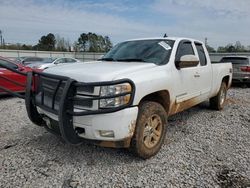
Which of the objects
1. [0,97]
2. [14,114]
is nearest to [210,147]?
[14,114]

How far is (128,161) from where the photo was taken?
3578 millimetres

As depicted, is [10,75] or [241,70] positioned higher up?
[241,70]

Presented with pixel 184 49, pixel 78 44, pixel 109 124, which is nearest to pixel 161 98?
pixel 109 124

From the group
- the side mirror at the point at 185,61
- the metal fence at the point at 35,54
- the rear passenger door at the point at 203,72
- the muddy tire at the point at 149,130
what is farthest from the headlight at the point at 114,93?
the metal fence at the point at 35,54

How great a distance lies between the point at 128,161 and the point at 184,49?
249cm

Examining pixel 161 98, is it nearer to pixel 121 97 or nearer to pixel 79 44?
pixel 121 97

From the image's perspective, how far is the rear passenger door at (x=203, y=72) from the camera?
5.04 metres

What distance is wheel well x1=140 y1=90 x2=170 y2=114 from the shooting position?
12.3 ft

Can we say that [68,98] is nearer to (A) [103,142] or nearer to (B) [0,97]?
(A) [103,142]

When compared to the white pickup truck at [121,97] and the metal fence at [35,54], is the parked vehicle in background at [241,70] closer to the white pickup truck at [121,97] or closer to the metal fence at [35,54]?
the white pickup truck at [121,97]

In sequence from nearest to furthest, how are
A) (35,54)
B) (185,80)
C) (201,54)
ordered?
(185,80) → (201,54) → (35,54)

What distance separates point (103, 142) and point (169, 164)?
103 centimetres

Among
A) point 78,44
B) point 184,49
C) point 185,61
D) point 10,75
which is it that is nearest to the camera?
point 185,61

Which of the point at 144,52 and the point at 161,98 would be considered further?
the point at 144,52
